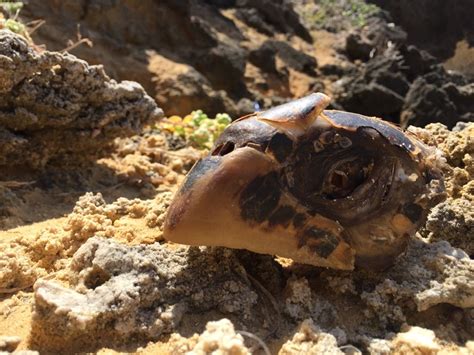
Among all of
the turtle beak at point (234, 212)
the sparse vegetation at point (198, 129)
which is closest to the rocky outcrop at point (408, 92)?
the sparse vegetation at point (198, 129)

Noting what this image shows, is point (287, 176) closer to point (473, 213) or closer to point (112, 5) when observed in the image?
point (473, 213)

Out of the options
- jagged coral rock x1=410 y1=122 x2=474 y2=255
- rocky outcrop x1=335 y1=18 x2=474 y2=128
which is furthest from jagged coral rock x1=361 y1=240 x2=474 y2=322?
rocky outcrop x1=335 y1=18 x2=474 y2=128

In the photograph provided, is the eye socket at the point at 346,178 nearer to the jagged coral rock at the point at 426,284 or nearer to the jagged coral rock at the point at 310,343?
the jagged coral rock at the point at 426,284

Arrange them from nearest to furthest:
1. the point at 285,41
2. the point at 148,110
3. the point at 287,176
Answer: the point at 287,176, the point at 148,110, the point at 285,41

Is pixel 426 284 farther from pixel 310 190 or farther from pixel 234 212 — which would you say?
pixel 234 212

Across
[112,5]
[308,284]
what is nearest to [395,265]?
[308,284]

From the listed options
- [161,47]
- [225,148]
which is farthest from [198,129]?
[161,47]

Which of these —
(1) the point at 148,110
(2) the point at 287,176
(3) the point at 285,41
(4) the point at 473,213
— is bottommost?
(3) the point at 285,41

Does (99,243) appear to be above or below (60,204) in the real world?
above

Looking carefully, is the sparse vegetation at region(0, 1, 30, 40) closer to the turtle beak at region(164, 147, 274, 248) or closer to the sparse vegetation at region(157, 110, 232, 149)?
the sparse vegetation at region(157, 110, 232, 149)
